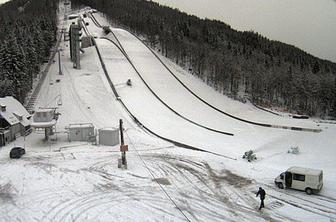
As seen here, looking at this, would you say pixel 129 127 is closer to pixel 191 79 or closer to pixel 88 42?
pixel 191 79

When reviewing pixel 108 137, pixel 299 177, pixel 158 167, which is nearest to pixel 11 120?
pixel 108 137

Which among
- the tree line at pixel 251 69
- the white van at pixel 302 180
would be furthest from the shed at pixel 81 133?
the tree line at pixel 251 69

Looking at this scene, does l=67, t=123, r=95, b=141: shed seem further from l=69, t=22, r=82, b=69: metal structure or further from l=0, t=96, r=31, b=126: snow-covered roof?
l=69, t=22, r=82, b=69: metal structure

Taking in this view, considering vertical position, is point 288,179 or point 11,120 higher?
point 11,120

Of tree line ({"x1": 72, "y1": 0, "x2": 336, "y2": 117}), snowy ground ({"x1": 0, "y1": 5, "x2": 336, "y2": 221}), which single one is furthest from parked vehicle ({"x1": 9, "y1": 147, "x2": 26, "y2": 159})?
tree line ({"x1": 72, "y1": 0, "x2": 336, "y2": 117})

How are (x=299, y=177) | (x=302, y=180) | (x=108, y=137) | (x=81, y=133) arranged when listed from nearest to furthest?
(x=302, y=180), (x=299, y=177), (x=108, y=137), (x=81, y=133)

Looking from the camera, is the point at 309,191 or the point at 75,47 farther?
the point at 75,47

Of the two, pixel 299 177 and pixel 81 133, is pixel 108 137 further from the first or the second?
pixel 299 177
